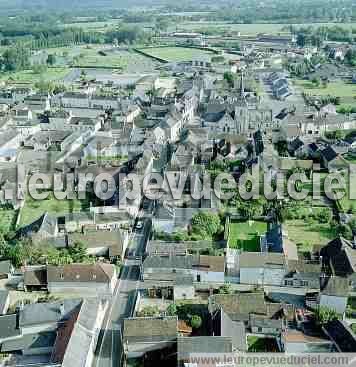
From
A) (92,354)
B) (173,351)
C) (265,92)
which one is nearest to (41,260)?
(92,354)

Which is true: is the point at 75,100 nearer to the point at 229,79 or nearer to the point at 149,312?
the point at 229,79

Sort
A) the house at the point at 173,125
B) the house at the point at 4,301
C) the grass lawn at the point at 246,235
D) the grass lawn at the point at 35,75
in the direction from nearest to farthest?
1. the house at the point at 4,301
2. the grass lawn at the point at 246,235
3. the house at the point at 173,125
4. the grass lawn at the point at 35,75

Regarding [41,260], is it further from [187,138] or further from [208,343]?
[187,138]

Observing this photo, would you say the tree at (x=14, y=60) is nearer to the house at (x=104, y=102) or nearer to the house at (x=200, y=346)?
the house at (x=104, y=102)

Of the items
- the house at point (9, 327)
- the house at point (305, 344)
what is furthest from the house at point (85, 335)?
the house at point (305, 344)

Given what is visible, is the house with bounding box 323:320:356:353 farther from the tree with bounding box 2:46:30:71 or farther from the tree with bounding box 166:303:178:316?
the tree with bounding box 2:46:30:71
